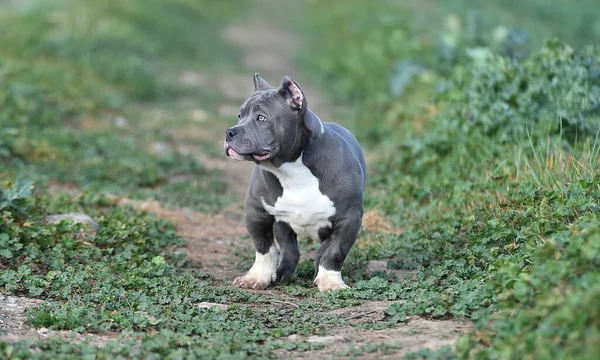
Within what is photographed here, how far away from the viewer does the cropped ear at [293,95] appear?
573 centimetres

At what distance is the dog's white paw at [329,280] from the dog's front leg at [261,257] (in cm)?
45

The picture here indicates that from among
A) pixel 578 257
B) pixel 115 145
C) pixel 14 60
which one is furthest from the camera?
pixel 14 60

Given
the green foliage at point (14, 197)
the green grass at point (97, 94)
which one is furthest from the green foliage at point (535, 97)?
the green foliage at point (14, 197)

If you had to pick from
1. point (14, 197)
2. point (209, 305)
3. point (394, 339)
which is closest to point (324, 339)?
point (394, 339)

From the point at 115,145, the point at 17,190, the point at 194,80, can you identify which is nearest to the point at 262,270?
the point at 17,190

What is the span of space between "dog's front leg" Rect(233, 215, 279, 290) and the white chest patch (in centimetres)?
32

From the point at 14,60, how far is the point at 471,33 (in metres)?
7.04

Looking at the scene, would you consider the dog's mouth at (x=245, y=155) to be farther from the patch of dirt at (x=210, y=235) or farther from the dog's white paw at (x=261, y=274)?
the patch of dirt at (x=210, y=235)

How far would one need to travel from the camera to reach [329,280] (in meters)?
6.00

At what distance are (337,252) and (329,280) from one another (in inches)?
8.4

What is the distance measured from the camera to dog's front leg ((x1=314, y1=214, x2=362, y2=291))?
596 centimetres

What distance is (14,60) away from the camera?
12.7 m

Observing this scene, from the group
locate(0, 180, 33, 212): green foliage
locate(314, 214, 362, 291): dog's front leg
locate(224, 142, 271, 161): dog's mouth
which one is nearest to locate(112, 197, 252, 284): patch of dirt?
locate(314, 214, 362, 291): dog's front leg

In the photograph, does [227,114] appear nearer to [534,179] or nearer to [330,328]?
[534,179]
